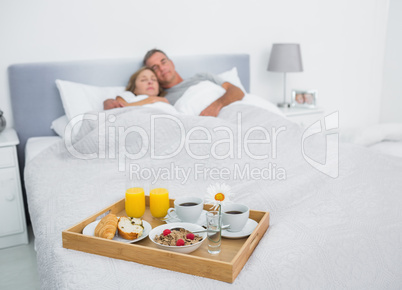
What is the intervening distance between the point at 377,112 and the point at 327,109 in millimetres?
919

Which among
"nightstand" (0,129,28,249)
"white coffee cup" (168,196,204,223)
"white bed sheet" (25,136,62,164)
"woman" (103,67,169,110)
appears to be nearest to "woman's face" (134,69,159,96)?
"woman" (103,67,169,110)

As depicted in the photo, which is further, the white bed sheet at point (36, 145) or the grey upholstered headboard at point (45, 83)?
the grey upholstered headboard at point (45, 83)

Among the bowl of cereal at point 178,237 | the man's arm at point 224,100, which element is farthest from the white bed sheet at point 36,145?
the bowl of cereal at point 178,237

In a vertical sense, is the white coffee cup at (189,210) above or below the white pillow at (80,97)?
below

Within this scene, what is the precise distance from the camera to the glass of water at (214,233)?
3.21 ft

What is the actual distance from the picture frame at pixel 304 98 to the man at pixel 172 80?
97 cm

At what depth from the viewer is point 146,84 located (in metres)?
2.48

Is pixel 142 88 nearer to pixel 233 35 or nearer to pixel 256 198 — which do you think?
pixel 233 35

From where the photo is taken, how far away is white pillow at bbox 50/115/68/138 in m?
2.31

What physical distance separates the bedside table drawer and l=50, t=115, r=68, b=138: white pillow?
1.02 feet

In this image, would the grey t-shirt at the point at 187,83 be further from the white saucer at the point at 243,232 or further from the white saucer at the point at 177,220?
the white saucer at the point at 243,232

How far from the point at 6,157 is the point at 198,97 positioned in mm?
1183

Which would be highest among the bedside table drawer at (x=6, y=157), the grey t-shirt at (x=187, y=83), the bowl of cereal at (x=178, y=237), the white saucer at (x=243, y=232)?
the grey t-shirt at (x=187, y=83)

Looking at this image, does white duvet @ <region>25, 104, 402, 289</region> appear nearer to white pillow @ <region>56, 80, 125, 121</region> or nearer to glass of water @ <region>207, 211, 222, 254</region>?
glass of water @ <region>207, 211, 222, 254</region>
